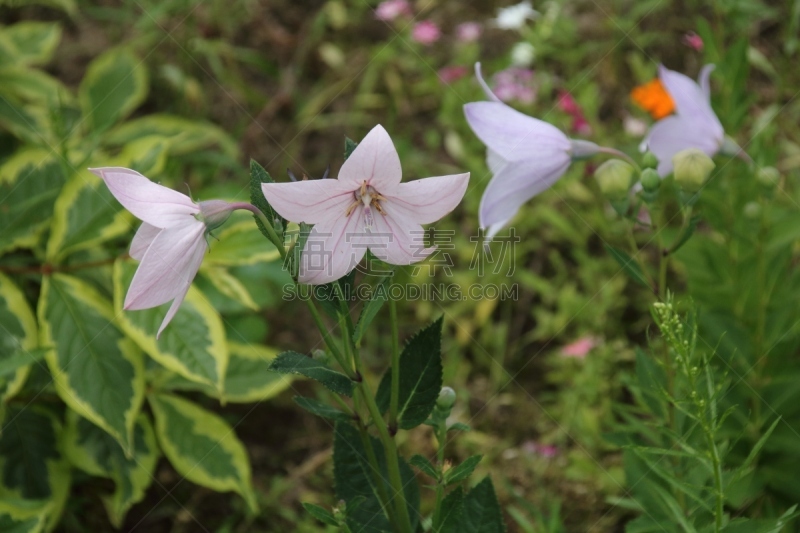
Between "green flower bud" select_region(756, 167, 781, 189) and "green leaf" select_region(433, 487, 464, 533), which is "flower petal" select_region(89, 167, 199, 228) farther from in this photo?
"green flower bud" select_region(756, 167, 781, 189)

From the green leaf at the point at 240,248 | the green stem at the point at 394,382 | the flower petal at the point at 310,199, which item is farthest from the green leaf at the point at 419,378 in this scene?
the green leaf at the point at 240,248

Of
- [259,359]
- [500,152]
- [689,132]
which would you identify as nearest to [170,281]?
[500,152]

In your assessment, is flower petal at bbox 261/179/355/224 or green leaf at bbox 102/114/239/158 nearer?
flower petal at bbox 261/179/355/224

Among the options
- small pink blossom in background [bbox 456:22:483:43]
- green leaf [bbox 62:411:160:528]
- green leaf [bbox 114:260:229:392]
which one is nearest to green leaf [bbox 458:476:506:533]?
green leaf [bbox 114:260:229:392]

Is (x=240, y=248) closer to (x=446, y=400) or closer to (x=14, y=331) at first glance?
(x=14, y=331)

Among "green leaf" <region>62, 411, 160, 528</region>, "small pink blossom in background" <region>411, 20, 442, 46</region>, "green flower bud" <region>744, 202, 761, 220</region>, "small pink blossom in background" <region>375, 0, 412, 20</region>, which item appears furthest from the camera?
"small pink blossom in background" <region>375, 0, 412, 20</region>

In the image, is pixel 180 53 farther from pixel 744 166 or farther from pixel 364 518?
pixel 364 518
